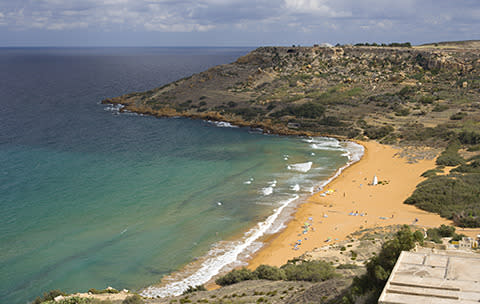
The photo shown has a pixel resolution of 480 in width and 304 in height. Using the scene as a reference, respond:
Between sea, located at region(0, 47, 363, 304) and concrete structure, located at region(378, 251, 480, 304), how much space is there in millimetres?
14104

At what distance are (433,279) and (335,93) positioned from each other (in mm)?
66905

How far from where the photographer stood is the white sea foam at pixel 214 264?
23.2 m

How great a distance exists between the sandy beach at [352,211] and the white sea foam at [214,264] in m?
1.35

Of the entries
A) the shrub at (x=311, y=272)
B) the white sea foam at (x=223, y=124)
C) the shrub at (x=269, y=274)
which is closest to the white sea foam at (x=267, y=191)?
the shrub at (x=311, y=272)

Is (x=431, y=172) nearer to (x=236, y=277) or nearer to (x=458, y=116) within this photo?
(x=458, y=116)

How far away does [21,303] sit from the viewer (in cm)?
2189

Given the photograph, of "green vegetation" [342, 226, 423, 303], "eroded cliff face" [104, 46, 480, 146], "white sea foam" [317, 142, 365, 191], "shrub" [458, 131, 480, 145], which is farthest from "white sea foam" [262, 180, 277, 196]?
"shrub" [458, 131, 480, 145]

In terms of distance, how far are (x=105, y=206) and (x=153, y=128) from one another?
111 ft

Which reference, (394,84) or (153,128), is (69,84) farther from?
(394,84)

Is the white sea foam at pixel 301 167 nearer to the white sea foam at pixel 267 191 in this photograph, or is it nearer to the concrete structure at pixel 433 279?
the white sea foam at pixel 267 191

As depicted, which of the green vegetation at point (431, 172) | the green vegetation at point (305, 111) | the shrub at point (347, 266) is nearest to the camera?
the shrub at point (347, 266)

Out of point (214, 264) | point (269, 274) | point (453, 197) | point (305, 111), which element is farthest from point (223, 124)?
point (269, 274)

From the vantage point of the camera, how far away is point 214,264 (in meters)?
26.2

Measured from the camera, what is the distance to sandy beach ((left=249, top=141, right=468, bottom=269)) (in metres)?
28.2
